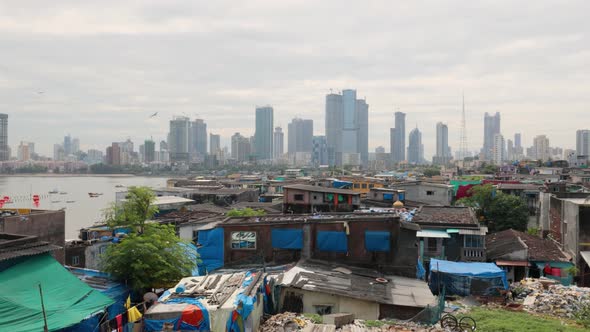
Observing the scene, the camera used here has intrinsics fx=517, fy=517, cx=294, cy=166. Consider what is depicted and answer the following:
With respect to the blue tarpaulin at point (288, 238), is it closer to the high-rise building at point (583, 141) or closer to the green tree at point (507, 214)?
the green tree at point (507, 214)

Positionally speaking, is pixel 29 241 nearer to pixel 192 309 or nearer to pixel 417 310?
pixel 192 309

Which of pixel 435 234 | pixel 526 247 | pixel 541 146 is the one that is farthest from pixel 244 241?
pixel 541 146

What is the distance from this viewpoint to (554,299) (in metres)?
13.3

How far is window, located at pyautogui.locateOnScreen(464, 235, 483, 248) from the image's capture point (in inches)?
792

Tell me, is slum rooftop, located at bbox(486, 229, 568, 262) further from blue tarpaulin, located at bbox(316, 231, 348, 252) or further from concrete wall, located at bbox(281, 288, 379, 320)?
concrete wall, located at bbox(281, 288, 379, 320)

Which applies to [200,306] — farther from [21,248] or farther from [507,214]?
[507,214]

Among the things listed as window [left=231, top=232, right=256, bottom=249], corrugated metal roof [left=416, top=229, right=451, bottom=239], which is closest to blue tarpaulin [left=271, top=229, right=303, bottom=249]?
window [left=231, top=232, right=256, bottom=249]

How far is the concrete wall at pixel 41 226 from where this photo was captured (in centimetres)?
1407

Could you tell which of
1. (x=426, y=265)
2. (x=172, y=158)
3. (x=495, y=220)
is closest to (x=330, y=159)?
(x=172, y=158)

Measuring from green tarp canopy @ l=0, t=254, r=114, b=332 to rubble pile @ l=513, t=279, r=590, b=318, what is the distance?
10.3 meters

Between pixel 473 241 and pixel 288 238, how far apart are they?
889 centimetres

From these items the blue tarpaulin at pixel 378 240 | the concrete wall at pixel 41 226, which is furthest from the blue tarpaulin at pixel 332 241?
the concrete wall at pixel 41 226

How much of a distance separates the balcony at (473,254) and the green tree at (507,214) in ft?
39.5

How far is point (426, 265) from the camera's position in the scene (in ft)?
64.2
